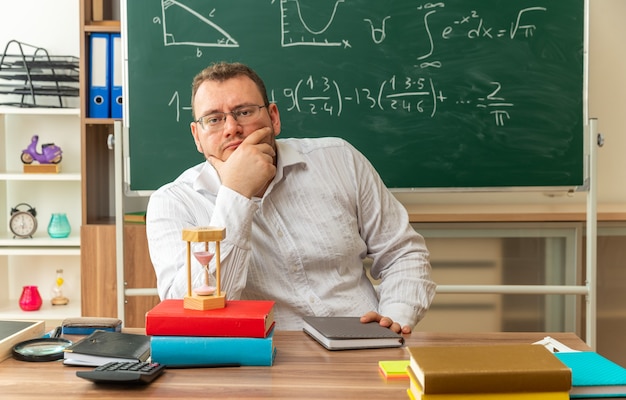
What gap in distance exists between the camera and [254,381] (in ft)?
3.99

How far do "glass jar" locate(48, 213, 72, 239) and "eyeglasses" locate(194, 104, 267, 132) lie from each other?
1605mm

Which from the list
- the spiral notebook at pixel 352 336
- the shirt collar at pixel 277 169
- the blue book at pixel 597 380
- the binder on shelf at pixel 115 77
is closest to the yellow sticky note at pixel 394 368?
the spiral notebook at pixel 352 336

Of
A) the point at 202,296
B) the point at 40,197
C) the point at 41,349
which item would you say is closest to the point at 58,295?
the point at 40,197

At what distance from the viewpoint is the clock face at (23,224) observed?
128 inches

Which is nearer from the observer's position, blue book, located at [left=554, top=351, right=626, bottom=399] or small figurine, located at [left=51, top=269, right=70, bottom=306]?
blue book, located at [left=554, top=351, right=626, bottom=399]

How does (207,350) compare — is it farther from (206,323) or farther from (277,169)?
(277,169)

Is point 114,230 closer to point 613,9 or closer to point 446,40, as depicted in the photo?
point 446,40

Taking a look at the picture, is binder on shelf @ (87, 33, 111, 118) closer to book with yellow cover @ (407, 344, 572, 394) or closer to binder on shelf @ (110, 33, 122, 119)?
binder on shelf @ (110, 33, 122, 119)

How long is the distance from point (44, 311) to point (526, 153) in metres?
2.17

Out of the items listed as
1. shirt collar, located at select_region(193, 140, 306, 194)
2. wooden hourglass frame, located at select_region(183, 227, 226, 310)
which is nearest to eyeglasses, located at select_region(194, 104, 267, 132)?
shirt collar, located at select_region(193, 140, 306, 194)

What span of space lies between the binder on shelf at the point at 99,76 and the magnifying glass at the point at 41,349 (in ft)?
5.59

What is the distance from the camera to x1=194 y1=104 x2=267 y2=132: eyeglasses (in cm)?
192

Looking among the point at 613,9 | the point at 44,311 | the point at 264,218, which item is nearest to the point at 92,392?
the point at 264,218

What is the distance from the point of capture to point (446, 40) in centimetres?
279
